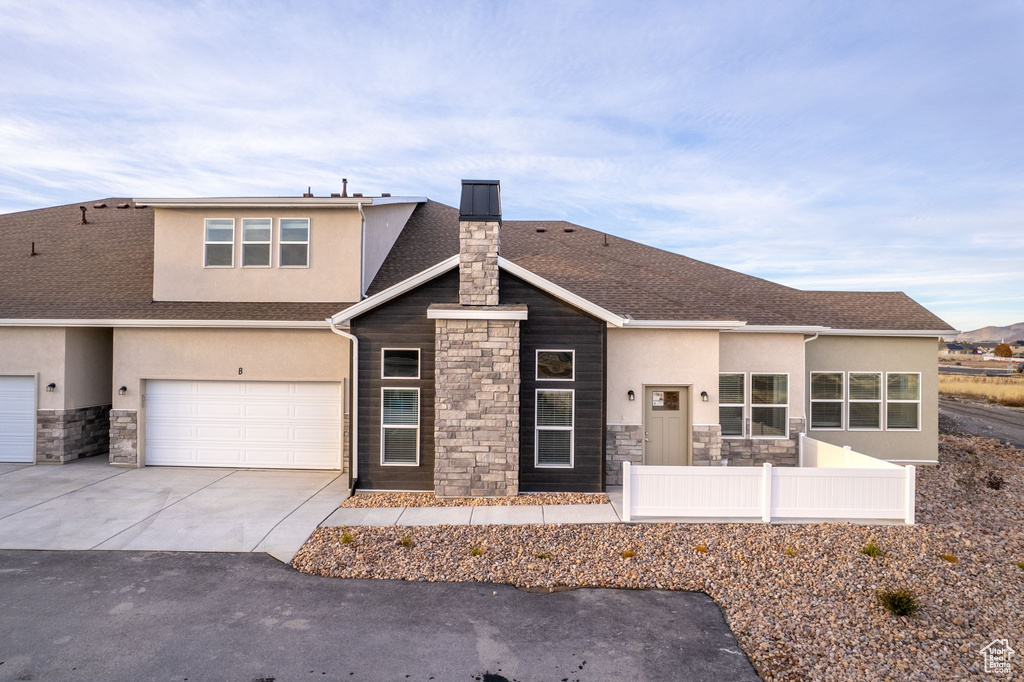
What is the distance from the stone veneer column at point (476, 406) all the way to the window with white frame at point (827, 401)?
827cm

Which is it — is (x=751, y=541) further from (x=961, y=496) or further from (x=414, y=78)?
(x=414, y=78)

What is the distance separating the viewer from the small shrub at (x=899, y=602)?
6.00 m

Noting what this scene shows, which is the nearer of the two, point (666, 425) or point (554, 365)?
point (554, 365)

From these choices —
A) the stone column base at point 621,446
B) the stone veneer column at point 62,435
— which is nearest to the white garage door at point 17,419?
the stone veneer column at point 62,435

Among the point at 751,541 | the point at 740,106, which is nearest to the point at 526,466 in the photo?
the point at 751,541

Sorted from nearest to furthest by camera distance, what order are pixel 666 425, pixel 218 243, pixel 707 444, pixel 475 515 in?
pixel 475 515
pixel 707 444
pixel 666 425
pixel 218 243

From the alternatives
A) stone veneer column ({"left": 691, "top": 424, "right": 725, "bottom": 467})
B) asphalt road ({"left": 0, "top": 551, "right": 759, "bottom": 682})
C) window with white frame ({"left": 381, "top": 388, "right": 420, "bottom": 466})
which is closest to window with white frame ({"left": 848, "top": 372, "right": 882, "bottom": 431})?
stone veneer column ({"left": 691, "top": 424, "right": 725, "bottom": 467})

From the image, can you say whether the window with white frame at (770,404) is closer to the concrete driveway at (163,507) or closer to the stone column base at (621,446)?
the stone column base at (621,446)

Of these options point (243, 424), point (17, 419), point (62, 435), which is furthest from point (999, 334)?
point (17, 419)

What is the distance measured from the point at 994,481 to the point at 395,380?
1332 cm

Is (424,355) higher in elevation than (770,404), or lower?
higher

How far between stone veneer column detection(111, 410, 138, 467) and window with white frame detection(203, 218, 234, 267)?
390cm

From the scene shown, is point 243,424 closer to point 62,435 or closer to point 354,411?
point 354,411

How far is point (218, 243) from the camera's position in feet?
41.8
